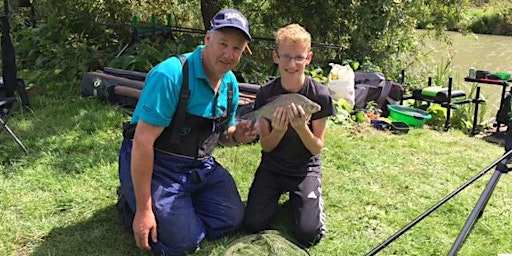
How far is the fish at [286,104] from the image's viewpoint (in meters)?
2.50

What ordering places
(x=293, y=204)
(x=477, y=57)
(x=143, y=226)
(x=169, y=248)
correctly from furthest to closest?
(x=477, y=57), (x=293, y=204), (x=169, y=248), (x=143, y=226)

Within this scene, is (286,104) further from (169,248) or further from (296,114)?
(169,248)

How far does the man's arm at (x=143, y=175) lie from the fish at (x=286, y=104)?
531 millimetres

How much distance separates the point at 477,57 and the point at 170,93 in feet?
38.3

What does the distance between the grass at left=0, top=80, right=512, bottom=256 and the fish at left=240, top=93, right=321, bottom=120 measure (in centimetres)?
75

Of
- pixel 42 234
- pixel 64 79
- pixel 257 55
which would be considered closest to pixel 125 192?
pixel 42 234

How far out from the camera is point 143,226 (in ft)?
8.09

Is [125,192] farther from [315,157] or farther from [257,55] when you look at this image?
[257,55]

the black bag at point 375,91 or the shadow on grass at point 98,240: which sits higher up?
the black bag at point 375,91

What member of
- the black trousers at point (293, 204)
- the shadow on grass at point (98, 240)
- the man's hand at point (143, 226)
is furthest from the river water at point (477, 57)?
the man's hand at point (143, 226)

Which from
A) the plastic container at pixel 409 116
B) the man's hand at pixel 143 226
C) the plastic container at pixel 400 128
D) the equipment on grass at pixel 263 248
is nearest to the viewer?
the equipment on grass at pixel 263 248

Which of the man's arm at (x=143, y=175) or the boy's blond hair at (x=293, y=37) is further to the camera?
the boy's blond hair at (x=293, y=37)

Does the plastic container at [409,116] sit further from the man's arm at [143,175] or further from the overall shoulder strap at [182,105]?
the man's arm at [143,175]

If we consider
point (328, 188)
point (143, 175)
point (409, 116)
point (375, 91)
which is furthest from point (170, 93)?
point (375, 91)
